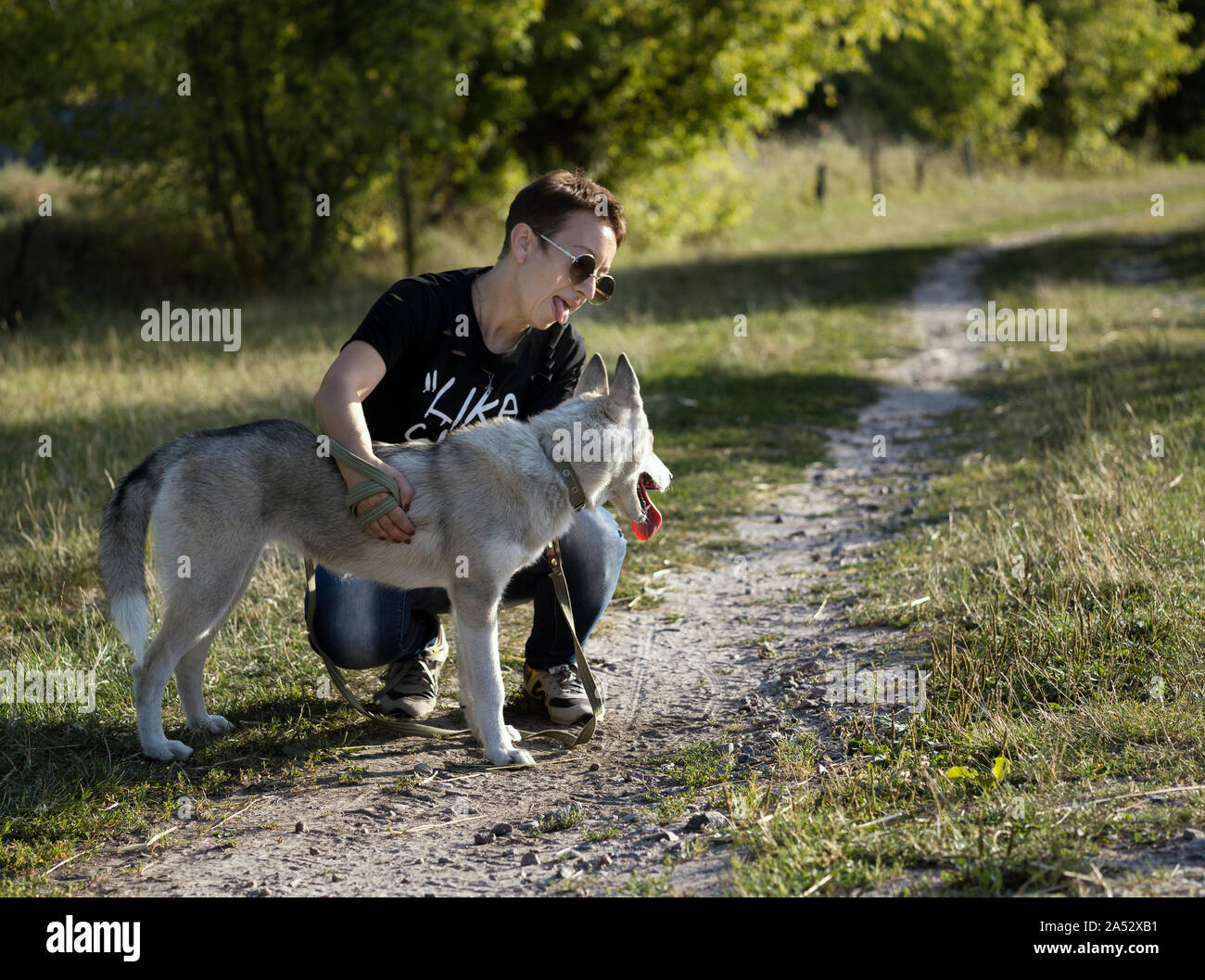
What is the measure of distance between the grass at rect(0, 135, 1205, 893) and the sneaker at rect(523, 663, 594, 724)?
0.22 meters

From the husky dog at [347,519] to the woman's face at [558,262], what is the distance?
0.40 meters

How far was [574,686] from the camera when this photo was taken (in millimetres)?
4852

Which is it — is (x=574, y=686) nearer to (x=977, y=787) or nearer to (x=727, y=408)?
(x=977, y=787)

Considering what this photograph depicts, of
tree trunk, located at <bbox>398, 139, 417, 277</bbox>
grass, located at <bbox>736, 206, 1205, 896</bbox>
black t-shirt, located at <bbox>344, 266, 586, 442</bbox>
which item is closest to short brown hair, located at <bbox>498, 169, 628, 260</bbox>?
black t-shirt, located at <bbox>344, 266, 586, 442</bbox>

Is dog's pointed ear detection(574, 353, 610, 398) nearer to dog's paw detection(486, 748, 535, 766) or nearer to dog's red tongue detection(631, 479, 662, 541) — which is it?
dog's red tongue detection(631, 479, 662, 541)

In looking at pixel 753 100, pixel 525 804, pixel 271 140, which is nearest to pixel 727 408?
pixel 525 804

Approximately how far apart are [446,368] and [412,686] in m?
1.40

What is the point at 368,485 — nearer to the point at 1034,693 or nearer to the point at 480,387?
the point at 480,387

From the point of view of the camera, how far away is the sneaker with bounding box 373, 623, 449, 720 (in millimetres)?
4844

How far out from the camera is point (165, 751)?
4.36m

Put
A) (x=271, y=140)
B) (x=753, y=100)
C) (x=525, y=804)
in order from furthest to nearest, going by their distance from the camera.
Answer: (x=753, y=100)
(x=271, y=140)
(x=525, y=804)

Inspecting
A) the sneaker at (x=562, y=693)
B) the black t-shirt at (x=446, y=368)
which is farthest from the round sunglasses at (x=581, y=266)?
the sneaker at (x=562, y=693)

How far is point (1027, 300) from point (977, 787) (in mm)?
13891

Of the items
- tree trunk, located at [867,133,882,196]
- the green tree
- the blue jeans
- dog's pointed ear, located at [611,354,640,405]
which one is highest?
the green tree
